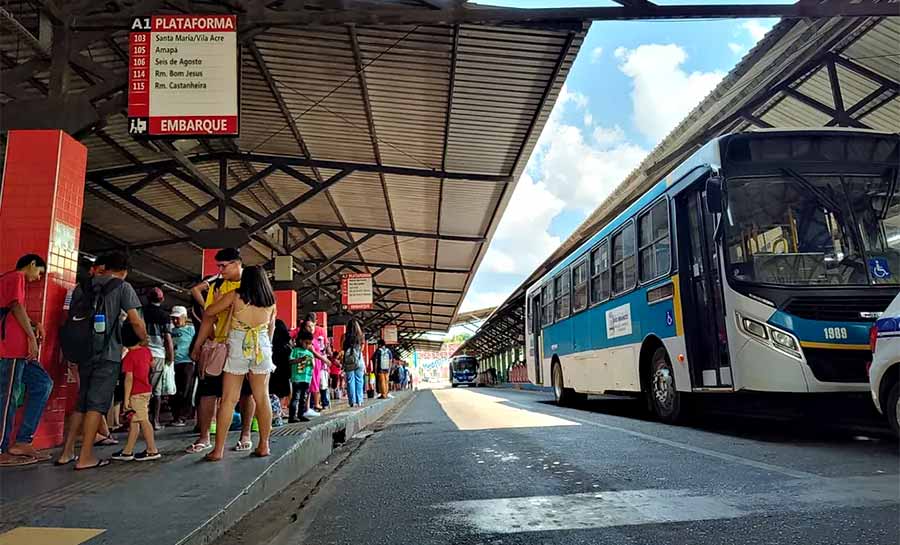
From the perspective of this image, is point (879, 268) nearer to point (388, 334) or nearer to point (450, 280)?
point (450, 280)

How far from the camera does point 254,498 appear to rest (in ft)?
14.6

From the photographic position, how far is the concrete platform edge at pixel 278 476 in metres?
3.51

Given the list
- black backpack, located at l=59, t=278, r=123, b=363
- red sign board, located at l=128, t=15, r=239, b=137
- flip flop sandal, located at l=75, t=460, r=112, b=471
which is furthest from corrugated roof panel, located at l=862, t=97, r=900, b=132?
flip flop sandal, located at l=75, t=460, r=112, b=471

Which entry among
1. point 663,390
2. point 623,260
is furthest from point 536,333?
point 663,390

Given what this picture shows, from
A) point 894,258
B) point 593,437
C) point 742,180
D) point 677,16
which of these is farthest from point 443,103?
Answer: point 894,258

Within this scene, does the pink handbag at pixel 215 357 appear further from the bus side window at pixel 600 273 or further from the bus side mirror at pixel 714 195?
the bus side window at pixel 600 273

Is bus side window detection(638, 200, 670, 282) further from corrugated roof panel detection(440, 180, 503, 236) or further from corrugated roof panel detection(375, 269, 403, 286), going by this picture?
corrugated roof panel detection(375, 269, 403, 286)

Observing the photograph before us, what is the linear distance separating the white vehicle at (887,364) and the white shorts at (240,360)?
5.14 m

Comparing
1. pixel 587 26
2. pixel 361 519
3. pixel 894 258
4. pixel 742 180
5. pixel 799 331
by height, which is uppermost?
pixel 587 26

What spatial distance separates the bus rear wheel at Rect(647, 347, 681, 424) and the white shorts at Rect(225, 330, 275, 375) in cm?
505

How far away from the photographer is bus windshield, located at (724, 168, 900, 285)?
654cm

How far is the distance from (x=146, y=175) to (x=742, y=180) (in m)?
12.7

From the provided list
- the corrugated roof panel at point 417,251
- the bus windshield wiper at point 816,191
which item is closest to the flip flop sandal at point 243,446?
the bus windshield wiper at point 816,191

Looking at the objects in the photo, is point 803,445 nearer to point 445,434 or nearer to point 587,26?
point 445,434
